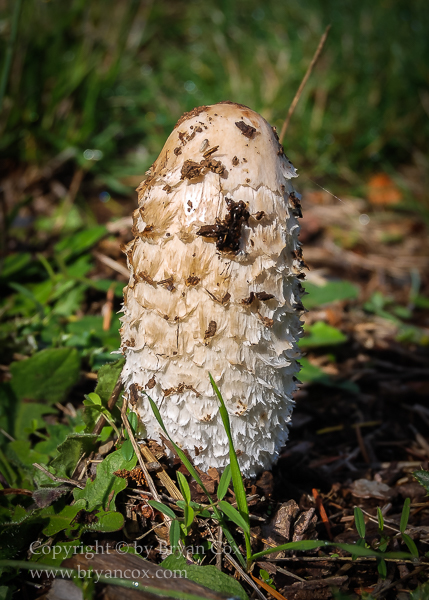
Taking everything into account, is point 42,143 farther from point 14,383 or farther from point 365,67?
point 365,67

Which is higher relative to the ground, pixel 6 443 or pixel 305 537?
pixel 6 443

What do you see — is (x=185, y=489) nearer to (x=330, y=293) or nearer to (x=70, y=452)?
(x=70, y=452)

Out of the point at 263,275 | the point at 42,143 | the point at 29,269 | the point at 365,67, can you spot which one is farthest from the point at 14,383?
the point at 365,67

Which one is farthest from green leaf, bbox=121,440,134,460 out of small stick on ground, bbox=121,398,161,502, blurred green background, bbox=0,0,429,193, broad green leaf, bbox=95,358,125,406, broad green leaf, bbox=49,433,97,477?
blurred green background, bbox=0,0,429,193

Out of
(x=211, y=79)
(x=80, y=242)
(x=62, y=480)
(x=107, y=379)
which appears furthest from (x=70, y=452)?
(x=211, y=79)

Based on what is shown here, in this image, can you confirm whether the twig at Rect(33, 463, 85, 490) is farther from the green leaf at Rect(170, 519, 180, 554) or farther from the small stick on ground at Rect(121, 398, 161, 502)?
the green leaf at Rect(170, 519, 180, 554)

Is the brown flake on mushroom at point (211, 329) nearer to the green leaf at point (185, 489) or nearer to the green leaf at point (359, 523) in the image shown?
the green leaf at point (185, 489)

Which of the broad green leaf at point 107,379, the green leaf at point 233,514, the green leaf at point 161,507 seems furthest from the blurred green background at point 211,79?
the green leaf at point 233,514
